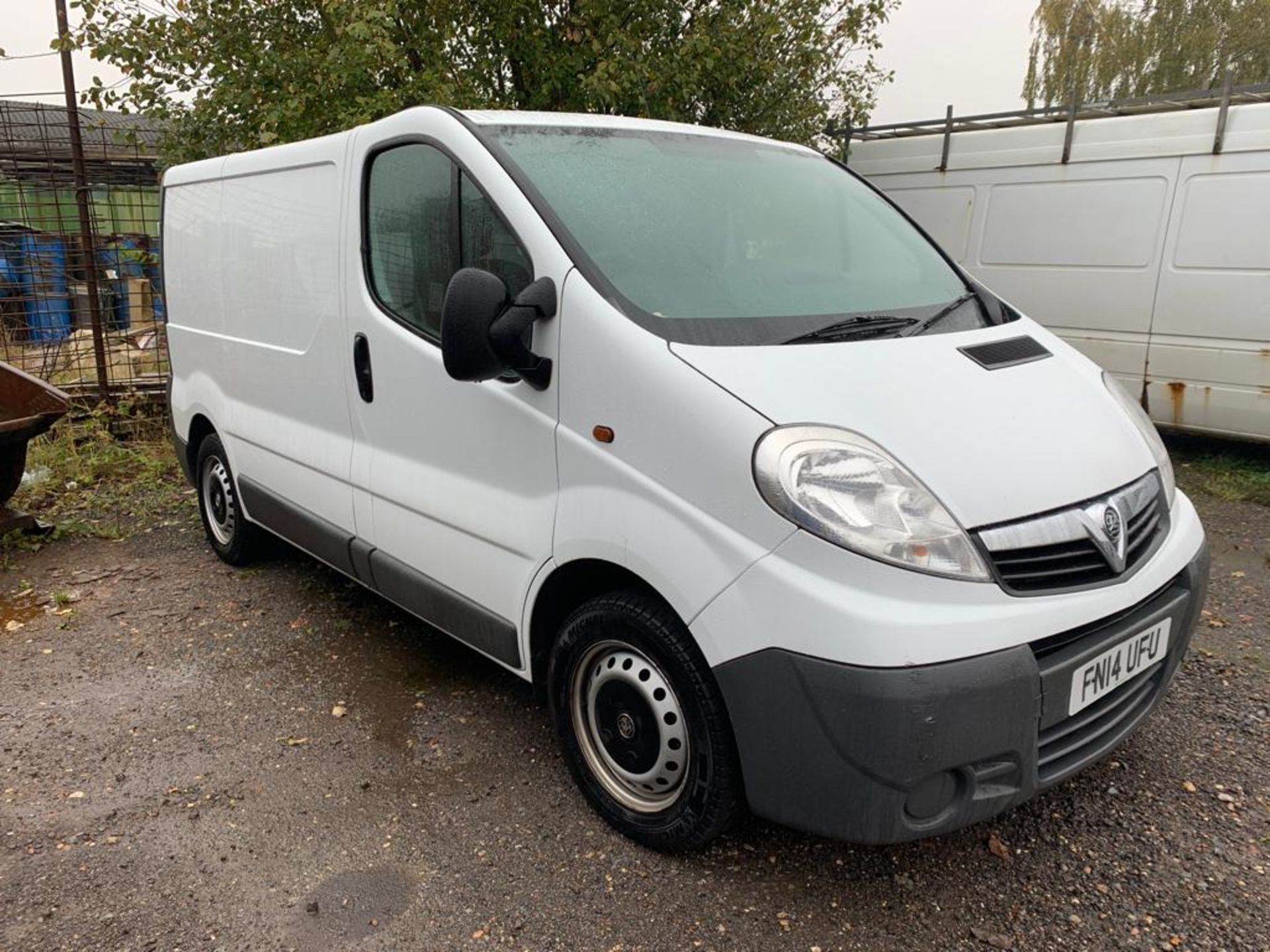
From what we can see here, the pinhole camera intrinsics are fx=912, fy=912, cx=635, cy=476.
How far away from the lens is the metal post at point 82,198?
6387 mm

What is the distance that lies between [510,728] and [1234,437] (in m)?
5.57

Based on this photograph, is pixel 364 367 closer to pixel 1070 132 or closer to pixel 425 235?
pixel 425 235

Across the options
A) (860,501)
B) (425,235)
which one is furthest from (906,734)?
(425,235)

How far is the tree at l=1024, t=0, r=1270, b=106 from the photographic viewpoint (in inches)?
687

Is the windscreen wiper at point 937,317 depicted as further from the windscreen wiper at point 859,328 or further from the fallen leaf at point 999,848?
the fallen leaf at point 999,848

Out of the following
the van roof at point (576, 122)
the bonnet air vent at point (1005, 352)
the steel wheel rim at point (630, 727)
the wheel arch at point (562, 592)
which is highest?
the van roof at point (576, 122)

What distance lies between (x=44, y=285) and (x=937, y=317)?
8070 mm

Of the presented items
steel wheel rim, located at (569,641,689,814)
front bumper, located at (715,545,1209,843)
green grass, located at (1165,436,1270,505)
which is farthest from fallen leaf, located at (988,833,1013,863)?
green grass, located at (1165,436,1270,505)

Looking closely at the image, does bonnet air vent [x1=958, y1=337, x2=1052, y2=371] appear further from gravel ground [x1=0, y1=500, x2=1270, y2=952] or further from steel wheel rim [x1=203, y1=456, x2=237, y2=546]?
steel wheel rim [x1=203, y1=456, x2=237, y2=546]

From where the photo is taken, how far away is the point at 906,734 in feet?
6.02

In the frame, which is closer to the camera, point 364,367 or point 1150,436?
point 1150,436

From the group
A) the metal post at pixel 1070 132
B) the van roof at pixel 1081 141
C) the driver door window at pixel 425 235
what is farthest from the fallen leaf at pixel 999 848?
the metal post at pixel 1070 132

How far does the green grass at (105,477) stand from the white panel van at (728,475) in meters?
2.91

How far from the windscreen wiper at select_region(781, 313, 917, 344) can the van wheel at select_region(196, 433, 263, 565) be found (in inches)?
121
